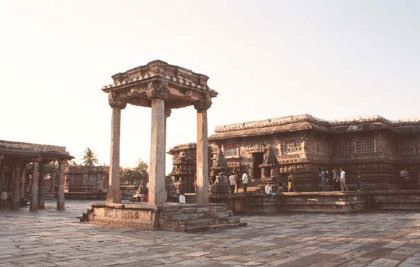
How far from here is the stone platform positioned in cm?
1009

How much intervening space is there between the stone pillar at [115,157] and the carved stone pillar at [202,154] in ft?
8.76

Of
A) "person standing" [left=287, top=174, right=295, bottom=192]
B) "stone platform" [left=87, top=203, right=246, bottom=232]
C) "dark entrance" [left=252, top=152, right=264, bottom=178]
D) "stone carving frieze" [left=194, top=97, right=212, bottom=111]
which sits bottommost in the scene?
"stone platform" [left=87, top=203, right=246, bottom=232]

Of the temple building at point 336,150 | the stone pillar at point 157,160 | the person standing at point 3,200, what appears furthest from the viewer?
the person standing at point 3,200

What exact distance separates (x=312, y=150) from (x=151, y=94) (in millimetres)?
15039

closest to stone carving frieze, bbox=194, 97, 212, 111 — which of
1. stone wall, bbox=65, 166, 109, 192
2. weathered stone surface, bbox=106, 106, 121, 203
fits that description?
weathered stone surface, bbox=106, 106, 121, 203

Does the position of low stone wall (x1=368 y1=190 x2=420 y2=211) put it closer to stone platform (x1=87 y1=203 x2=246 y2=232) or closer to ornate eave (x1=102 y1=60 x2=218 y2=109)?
stone platform (x1=87 y1=203 x2=246 y2=232)

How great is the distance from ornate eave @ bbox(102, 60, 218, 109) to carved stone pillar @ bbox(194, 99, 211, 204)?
96 millimetres

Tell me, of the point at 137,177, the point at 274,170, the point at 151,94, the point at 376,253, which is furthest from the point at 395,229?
the point at 137,177

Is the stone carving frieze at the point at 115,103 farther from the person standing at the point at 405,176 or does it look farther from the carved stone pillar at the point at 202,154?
the person standing at the point at 405,176

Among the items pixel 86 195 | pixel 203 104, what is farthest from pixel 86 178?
pixel 203 104

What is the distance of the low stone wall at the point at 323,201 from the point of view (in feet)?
54.0

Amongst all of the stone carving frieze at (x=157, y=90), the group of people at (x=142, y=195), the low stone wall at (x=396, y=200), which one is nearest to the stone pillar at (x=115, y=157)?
the stone carving frieze at (x=157, y=90)

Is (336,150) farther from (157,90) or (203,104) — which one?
(157,90)

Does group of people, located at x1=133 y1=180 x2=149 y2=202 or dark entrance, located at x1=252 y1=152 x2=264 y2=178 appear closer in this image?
group of people, located at x1=133 y1=180 x2=149 y2=202
